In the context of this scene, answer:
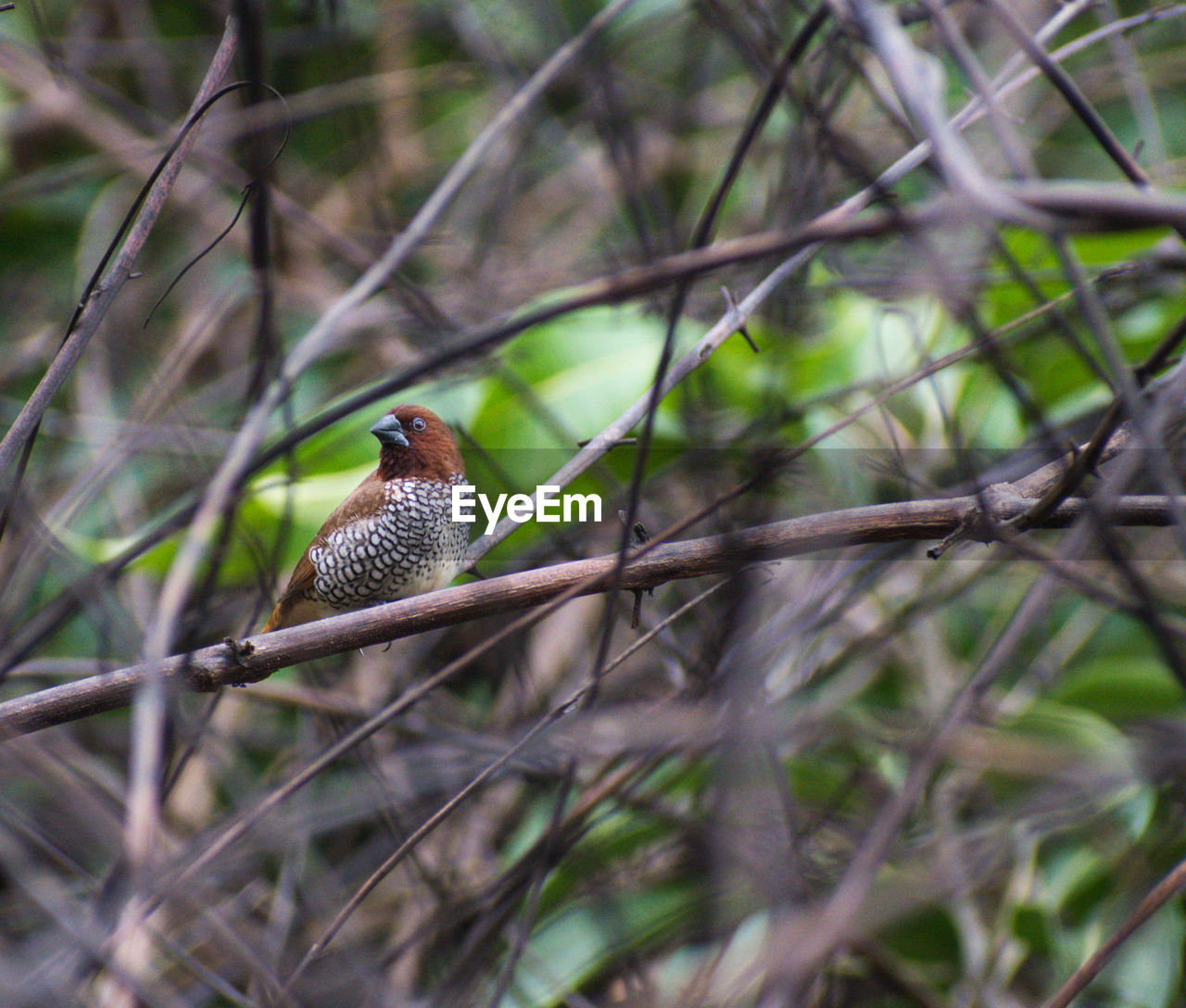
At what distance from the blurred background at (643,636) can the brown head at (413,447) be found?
0.24 feet

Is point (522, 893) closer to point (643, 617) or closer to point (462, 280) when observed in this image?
point (643, 617)

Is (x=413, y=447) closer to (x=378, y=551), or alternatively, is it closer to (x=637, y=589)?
(x=378, y=551)

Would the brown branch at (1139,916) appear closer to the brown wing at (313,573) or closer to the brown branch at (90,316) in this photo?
the brown wing at (313,573)

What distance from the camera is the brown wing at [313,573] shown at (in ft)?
6.14

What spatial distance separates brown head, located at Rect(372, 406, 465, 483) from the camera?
196 cm

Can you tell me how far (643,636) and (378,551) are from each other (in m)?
0.59

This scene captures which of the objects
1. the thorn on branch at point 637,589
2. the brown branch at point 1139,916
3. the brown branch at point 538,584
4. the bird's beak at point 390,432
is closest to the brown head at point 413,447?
the bird's beak at point 390,432

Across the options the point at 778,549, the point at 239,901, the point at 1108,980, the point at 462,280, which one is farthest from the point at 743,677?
the point at 462,280

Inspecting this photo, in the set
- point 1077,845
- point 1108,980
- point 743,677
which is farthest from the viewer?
point 1077,845

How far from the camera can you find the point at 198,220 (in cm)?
433

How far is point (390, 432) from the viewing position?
76.8 inches

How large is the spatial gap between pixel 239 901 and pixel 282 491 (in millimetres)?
1212

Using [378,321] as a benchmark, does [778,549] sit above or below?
below

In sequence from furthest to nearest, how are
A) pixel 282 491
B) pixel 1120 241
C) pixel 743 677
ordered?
pixel 1120 241 → pixel 282 491 → pixel 743 677
